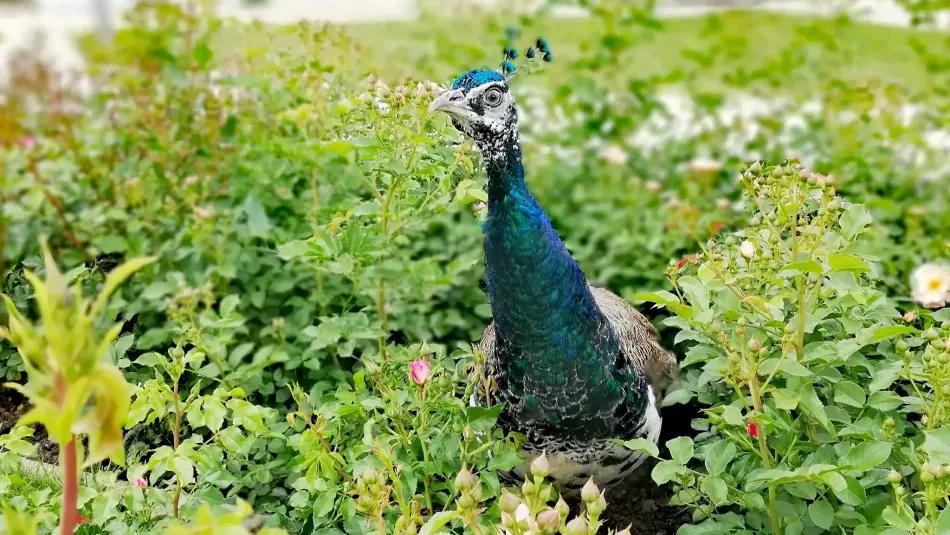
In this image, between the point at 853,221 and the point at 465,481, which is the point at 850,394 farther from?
the point at 465,481

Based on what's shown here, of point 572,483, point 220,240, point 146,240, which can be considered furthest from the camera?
point 146,240

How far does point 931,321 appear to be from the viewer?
197 cm

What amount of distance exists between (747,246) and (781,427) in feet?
1.14

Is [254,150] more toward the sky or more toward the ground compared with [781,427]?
more toward the sky

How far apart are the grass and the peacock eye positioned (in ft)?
3.46

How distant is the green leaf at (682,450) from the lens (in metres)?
1.72

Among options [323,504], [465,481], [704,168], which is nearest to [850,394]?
[465,481]

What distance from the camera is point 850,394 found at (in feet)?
5.76

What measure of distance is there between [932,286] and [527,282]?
1135 millimetres

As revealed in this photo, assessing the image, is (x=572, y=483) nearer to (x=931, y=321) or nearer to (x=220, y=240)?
(x=931, y=321)

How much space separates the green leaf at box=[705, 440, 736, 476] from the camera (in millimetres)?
1697

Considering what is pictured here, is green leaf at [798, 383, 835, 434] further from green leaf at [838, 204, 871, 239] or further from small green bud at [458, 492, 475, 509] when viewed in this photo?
small green bud at [458, 492, 475, 509]

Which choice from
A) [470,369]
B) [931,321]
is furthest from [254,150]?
[931,321]

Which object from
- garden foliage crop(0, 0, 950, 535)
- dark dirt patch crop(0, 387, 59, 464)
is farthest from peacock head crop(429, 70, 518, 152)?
dark dirt patch crop(0, 387, 59, 464)
